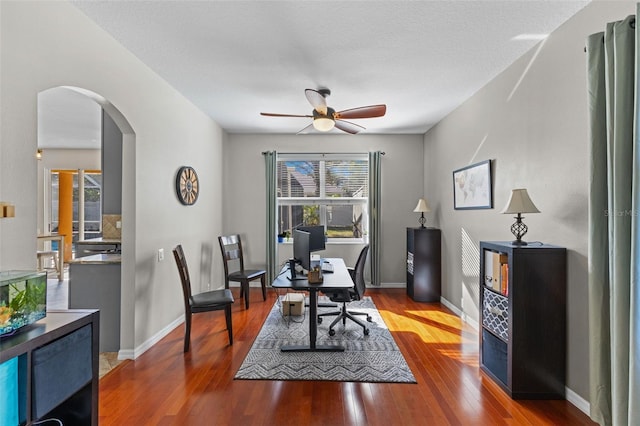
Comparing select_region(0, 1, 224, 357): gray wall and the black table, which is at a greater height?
select_region(0, 1, 224, 357): gray wall

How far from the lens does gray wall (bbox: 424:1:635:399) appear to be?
2.31 meters

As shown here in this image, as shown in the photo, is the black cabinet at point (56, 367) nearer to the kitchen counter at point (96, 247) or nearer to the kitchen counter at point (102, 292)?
the kitchen counter at point (102, 292)

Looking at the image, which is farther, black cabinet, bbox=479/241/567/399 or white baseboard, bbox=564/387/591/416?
black cabinet, bbox=479/241/567/399

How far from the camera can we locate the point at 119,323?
10.4 feet

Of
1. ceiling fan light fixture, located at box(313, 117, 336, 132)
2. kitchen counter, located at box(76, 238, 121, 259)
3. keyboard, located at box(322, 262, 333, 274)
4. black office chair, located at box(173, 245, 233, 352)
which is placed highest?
ceiling fan light fixture, located at box(313, 117, 336, 132)

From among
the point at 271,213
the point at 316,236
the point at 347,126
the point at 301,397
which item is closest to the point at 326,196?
the point at 271,213

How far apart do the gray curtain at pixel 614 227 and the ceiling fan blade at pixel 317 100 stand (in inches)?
77.5

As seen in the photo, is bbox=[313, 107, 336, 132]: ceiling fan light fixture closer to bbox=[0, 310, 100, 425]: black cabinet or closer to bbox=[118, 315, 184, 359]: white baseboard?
bbox=[0, 310, 100, 425]: black cabinet

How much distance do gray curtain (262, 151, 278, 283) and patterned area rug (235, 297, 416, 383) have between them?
171 centimetres

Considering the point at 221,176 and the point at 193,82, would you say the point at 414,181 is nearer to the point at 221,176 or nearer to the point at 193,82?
the point at 221,176

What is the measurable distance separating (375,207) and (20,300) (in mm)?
4875

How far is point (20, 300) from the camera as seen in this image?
1402 millimetres

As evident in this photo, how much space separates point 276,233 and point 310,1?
4.01m

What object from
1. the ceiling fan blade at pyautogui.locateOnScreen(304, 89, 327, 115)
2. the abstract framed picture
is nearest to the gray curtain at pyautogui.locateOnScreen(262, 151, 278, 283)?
A: the ceiling fan blade at pyautogui.locateOnScreen(304, 89, 327, 115)
